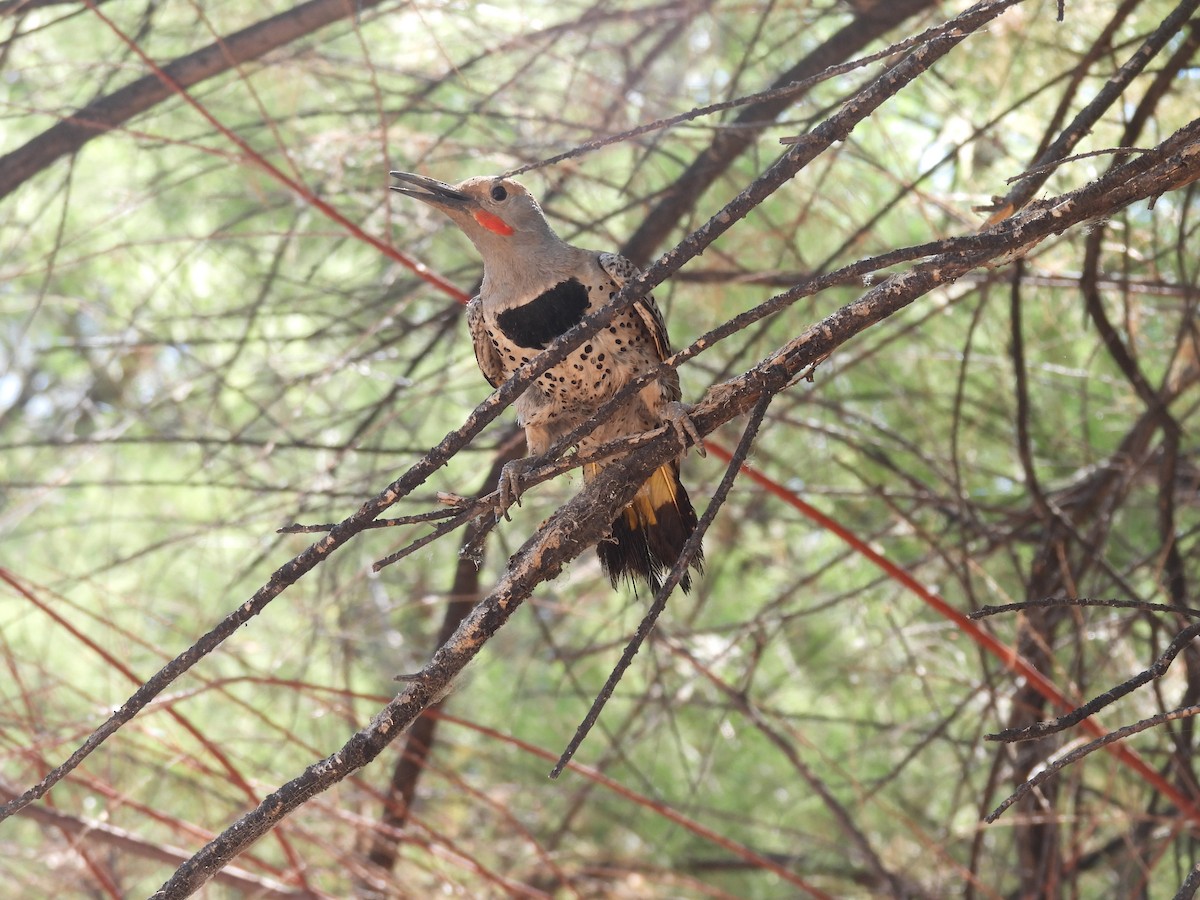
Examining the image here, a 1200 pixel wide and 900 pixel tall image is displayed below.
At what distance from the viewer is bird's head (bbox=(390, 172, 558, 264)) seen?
2.82 meters

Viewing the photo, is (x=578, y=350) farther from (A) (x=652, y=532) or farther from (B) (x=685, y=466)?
(B) (x=685, y=466)

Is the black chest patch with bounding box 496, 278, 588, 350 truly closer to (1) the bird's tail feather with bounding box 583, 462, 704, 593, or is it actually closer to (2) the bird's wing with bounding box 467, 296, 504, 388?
(2) the bird's wing with bounding box 467, 296, 504, 388

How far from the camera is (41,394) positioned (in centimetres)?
619

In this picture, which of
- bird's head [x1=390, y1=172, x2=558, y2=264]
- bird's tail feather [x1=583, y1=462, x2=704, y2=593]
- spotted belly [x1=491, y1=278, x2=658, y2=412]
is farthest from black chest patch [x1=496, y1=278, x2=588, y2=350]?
bird's tail feather [x1=583, y1=462, x2=704, y2=593]

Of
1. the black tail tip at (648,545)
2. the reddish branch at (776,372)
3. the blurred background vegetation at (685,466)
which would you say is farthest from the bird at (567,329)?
the reddish branch at (776,372)

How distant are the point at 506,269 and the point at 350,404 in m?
2.64

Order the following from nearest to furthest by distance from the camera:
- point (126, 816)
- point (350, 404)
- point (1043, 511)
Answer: point (1043, 511), point (126, 816), point (350, 404)

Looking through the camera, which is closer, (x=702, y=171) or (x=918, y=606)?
(x=702, y=171)

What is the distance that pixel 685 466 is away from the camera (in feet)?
14.5

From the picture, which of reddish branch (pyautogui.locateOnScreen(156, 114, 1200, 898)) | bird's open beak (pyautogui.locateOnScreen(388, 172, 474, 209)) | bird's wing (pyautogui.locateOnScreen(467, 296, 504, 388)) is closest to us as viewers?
reddish branch (pyautogui.locateOnScreen(156, 114, 1200, 898))

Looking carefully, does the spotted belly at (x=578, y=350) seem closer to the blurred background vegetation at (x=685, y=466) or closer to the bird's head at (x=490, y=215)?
the bird's head at (x=490, y=215)

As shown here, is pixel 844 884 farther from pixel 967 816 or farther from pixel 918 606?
pixel 918 606

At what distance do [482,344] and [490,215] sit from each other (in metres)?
0.31

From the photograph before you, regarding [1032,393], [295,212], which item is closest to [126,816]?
[295,212]
